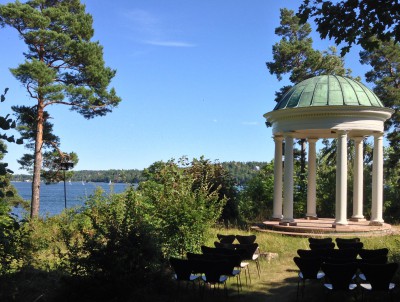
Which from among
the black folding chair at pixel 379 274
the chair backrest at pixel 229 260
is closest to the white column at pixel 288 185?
the chair backrest at pixel 229 260

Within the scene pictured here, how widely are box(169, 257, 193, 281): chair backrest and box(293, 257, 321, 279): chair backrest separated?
6.89ft

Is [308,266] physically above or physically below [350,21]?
below

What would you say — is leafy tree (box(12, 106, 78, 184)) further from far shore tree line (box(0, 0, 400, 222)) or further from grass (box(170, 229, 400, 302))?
grass (box(170, 229, 400, 302))

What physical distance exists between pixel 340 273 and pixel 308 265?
0.88 meters

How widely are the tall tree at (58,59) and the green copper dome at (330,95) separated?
12257 mm

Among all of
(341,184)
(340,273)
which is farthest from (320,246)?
(341,184)

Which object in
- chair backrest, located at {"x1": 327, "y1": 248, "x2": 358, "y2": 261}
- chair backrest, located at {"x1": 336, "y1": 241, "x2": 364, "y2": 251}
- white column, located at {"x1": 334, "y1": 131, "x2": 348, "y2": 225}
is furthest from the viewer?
white column, located at {"x1": 334, "y1": 131, "x2": 348, "y2": 225}

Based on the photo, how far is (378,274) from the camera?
795 cm

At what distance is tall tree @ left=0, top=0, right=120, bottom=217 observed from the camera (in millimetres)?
24203

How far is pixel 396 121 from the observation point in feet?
104

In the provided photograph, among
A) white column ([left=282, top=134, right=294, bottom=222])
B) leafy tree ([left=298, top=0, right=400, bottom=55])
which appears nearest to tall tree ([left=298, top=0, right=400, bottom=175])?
leafy tree ([left=298, top=0, right=400, bottom=55])

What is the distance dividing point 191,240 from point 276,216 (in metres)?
8.54

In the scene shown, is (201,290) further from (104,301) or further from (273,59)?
(273,59)

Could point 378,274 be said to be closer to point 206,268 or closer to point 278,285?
point 278,285
